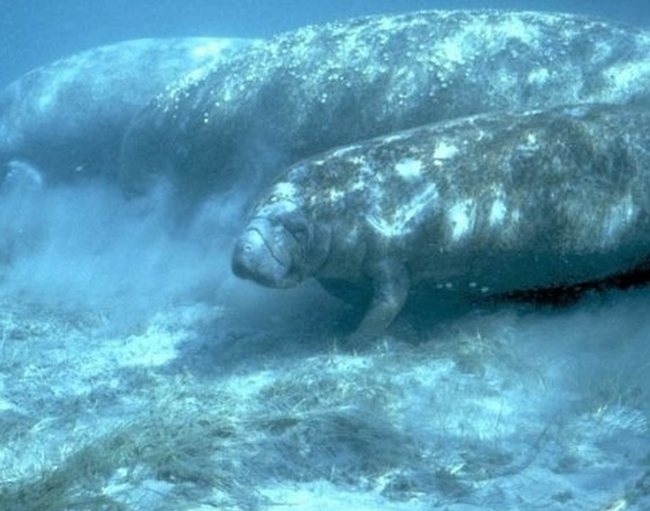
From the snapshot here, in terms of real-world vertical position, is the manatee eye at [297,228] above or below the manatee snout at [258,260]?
above

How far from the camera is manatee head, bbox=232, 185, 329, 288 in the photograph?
7.56m

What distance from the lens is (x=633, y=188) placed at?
25.5 feet

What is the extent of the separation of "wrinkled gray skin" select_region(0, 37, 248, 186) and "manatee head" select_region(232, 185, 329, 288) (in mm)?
7488

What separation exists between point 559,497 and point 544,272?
358 cm

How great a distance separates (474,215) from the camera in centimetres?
787

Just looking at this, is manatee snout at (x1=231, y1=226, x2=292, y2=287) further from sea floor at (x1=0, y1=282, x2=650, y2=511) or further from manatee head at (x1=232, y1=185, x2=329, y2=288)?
sea floor at (x1=0, y1=282, x2=650, y2=511)

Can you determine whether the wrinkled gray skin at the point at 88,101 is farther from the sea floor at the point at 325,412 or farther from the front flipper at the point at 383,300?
the front flipper at the point at 383,300

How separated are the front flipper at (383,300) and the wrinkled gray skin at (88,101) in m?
8.09

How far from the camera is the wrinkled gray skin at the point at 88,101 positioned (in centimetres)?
1502

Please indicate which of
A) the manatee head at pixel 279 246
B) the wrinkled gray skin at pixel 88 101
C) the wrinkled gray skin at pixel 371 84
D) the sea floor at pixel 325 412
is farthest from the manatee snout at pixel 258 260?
the wrinkled gray skin at pixel 88 101

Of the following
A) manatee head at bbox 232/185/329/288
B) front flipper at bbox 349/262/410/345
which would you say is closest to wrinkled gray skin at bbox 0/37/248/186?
manatee head at bbox 232/185/329/288

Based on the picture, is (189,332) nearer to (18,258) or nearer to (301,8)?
(18,258)

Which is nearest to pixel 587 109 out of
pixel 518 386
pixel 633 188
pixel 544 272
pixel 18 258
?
pixel 633 188

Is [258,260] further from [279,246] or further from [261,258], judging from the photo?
[279,246]
